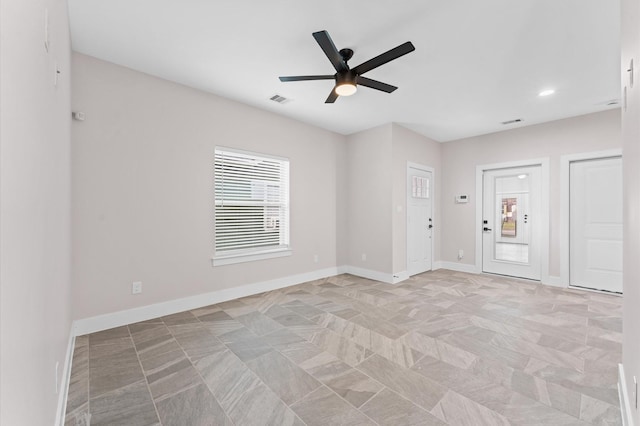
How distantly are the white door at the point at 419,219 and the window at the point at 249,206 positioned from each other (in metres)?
2.39

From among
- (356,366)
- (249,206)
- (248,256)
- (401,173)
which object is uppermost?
(401,173)

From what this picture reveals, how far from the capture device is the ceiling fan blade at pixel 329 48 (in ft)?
Answer: 6.61

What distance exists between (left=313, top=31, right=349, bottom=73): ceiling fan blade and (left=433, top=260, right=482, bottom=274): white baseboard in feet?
16.1

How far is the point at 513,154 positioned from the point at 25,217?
6333 mm

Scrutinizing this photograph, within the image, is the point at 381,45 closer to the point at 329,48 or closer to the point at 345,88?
the point at 345,88

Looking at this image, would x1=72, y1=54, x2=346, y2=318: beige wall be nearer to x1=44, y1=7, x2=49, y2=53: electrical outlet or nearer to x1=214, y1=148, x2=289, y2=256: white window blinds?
x1=214, y1=148, x2=289, y2=256: white window blinds

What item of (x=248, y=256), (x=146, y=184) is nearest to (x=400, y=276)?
(x=248, y=256)

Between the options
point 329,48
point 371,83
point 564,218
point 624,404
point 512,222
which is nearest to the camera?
point 624,404

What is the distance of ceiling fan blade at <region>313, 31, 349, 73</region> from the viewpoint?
2.01 m

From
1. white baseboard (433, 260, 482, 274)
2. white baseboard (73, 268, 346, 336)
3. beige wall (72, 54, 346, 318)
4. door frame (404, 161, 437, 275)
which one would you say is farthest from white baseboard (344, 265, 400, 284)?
white baseboard (433, 260, 482, 274)

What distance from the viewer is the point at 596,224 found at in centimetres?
432

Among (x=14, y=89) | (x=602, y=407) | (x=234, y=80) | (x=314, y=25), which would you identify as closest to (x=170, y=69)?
(x=234, y=80)

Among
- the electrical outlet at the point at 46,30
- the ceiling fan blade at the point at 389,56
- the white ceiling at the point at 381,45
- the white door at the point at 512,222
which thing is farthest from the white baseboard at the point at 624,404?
the white door at the point at 512,222

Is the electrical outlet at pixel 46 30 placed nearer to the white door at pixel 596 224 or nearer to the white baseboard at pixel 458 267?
the white door at pixel 596 224
